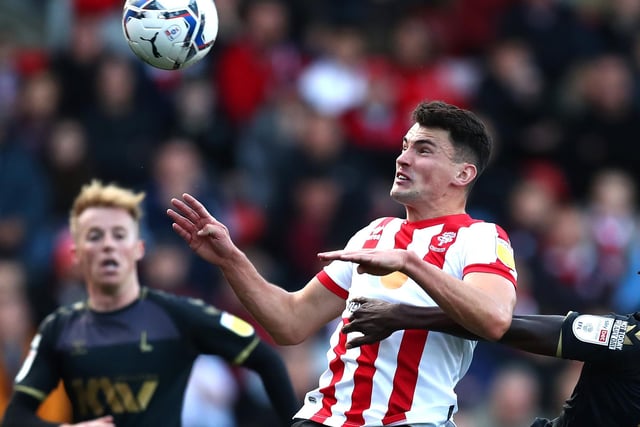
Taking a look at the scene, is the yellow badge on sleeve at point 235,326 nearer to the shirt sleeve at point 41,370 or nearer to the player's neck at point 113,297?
the player's neck at point 113,297

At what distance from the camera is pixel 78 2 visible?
13031 millimetres

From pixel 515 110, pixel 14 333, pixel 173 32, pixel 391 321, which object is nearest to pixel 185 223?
pixel 173 32

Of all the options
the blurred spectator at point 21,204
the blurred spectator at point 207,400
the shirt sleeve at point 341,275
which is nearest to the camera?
the shirt sleeve at point 341,275

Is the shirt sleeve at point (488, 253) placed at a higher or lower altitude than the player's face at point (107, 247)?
higher

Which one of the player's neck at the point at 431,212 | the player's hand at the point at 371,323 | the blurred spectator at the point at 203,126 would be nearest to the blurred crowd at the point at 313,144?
the blurred spectator at the point at 203,126

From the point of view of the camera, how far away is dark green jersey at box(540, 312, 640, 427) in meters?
5.84

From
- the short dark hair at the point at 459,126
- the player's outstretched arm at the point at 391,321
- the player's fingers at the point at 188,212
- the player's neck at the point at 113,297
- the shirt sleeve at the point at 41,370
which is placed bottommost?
the shirt sleeve at the point at 41,370

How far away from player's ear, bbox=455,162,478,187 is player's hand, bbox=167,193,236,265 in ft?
3.73

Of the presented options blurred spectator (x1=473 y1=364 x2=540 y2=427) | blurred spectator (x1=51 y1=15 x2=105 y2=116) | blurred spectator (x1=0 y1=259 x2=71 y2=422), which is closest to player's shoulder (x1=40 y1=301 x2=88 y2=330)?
blurred spectator (x1=0 y1=259 x2=71 y2=422)

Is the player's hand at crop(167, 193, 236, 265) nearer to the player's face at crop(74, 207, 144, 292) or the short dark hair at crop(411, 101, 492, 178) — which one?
the short dark hair at crop(411, 101, 492, 178)

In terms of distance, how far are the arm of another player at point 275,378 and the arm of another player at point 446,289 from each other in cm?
198

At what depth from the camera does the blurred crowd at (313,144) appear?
36.0 feet

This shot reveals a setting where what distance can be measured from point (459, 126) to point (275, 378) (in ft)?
6.42

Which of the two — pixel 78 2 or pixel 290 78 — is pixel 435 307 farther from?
pixel 78 2
